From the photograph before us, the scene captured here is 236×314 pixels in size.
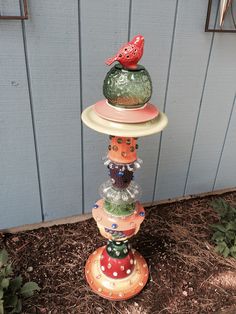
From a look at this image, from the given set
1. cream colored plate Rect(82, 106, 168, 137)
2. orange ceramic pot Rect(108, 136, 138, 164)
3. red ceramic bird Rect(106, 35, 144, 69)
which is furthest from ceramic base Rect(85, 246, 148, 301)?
red ceramic bird Rect(106, 35, 144, 69)

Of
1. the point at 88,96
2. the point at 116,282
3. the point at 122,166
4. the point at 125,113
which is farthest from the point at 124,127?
the point at 116,282

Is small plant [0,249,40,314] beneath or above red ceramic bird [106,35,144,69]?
beneath

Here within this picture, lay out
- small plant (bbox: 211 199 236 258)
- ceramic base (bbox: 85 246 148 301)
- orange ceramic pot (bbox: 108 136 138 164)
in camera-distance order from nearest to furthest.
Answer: orange ceramic pot (bbox: 108 136 138 164) < ceramic base (bbox: 85 246 148 301) < small plant (bbox: 211 199 236 258)

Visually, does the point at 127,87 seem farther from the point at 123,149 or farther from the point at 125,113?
the point at 123,149

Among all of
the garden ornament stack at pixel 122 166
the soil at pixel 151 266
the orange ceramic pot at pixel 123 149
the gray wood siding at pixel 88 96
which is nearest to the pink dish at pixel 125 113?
the garden ornament stack at pixel 122 166

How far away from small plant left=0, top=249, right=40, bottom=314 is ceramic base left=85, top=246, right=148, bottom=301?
10.5 inches

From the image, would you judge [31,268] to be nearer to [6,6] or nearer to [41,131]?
[41,131]

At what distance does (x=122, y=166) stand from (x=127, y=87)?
327 mm

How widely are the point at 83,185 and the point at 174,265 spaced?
0.66 meters

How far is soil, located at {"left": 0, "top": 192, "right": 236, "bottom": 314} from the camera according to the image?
1443 millimetres

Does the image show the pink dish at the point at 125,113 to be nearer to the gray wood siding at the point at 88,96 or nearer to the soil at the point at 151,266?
the gray wood siding at the point at 88,96

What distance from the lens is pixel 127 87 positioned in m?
1.05

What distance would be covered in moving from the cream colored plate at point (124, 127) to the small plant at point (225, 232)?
2.88 feet

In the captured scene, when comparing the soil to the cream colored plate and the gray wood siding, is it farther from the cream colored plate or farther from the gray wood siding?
the cream colored plate
